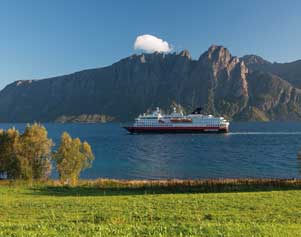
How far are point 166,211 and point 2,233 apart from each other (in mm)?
8112

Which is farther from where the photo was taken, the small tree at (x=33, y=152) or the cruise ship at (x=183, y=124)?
the cruise ship at (x=183, y=124)

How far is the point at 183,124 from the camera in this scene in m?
133

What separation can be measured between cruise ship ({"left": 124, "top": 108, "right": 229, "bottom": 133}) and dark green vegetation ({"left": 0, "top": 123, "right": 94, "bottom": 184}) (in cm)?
9821

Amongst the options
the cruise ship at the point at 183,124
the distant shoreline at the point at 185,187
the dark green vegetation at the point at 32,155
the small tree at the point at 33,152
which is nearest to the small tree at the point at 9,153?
the dark green vegetation at the point at 32,155

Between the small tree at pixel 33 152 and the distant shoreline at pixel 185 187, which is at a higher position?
the small tree at pixel 33 152

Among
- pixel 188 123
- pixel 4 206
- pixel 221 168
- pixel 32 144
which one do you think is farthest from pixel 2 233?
pixel 188 123

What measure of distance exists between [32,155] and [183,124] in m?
101

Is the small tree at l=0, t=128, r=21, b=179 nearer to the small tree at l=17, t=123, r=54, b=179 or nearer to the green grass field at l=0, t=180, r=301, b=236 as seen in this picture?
the small tree at l=17, t=123, r=54, b=179

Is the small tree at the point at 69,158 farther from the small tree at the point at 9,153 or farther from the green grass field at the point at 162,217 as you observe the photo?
the green grass field at the point at 162,217

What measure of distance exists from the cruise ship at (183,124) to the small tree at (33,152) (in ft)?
327

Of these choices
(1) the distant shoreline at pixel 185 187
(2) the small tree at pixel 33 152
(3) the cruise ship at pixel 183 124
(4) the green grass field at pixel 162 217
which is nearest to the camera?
(4) the green grass field at pixel 162 217

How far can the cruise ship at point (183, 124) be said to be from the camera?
438ft

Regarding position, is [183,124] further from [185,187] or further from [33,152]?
[185,187]

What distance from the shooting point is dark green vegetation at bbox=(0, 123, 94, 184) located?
34375 mm
